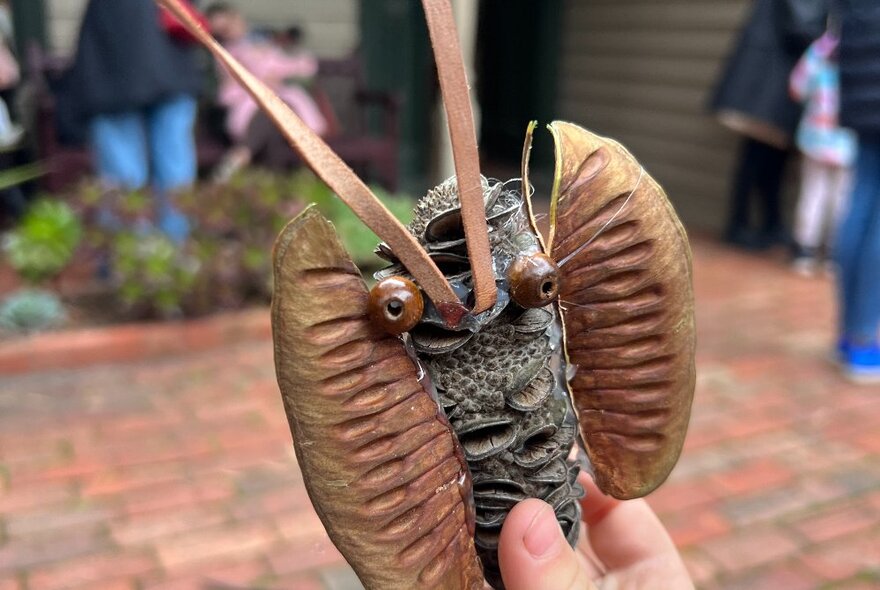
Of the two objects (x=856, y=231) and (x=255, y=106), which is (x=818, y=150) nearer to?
(x=856, y=231)

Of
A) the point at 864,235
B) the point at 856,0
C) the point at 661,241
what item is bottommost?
the point at 864,235

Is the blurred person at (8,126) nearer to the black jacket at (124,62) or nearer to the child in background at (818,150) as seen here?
the black jacket at (124,62)

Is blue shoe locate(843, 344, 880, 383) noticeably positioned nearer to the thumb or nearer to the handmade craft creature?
the handmade craft creature

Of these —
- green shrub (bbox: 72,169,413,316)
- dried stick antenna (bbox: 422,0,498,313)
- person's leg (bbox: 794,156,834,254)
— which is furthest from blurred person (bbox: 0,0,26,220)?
person's leg (bbox: 794,156,834,254)

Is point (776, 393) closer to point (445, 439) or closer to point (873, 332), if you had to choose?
point (873, 332)

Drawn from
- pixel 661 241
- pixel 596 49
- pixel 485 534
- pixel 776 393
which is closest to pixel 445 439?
pixel 485 534
